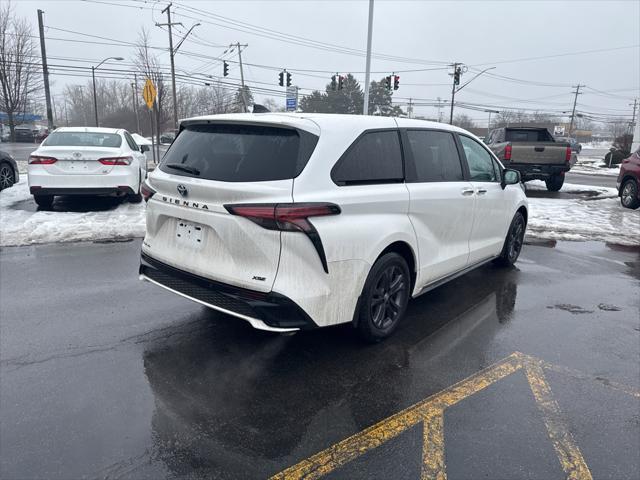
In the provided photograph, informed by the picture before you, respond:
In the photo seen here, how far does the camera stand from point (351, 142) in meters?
3.58

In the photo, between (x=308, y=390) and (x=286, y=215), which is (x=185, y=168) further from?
(x=308, y=390)

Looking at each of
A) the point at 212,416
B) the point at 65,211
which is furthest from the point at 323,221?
the point at 65,211

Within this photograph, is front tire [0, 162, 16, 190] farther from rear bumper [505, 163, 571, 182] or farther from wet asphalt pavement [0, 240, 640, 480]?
rear bumper [505, 163, 571, 182]

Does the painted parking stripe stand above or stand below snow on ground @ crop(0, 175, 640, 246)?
below

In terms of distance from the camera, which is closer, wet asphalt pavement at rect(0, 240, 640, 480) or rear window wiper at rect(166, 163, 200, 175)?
wet asphalt pavement at rect(0, 240, 640, 480)

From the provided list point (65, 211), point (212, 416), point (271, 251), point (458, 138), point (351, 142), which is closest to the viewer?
point (212, 416)

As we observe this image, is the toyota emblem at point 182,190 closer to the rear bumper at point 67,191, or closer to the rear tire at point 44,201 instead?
the rear bumper at point 67,191

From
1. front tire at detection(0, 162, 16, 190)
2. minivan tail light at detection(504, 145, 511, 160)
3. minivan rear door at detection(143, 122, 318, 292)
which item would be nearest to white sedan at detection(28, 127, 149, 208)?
front tire at detection(0, 162, 16, 190)

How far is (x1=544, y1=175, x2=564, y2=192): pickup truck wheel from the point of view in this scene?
15.7 meters

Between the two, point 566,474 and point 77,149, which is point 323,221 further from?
point 77,149

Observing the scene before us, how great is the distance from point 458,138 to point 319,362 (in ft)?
9.36

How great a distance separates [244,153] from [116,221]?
5.97m

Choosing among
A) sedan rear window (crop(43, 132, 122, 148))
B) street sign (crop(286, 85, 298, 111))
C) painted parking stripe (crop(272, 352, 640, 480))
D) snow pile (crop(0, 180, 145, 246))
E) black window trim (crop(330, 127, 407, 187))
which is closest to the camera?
painted parking stripe (crop(272, 352, 640, 480))

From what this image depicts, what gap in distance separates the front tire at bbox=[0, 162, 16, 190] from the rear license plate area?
935 cm
